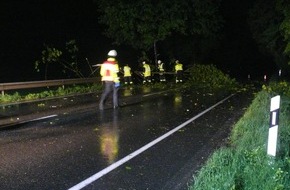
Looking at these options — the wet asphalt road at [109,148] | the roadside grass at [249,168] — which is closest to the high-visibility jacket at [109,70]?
the wet asphalt road at [109,148]

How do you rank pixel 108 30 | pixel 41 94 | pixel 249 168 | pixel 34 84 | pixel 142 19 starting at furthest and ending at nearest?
1. pixel 108 30
2. pixel 142 19
3. pixel 34 84
4. pixel 41 94
5. pixel 249 168

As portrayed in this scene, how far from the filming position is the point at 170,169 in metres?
7.56

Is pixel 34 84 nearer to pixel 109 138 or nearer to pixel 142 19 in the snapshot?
pixel 109 138

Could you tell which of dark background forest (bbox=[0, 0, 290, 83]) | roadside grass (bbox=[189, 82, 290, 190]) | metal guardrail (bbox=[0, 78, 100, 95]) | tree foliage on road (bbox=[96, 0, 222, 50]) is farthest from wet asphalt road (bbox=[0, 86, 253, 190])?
tree foliage on road (bbox=[96, 0, 222, 50])

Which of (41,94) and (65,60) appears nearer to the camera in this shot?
(41,94)

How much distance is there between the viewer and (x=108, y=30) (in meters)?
35.7

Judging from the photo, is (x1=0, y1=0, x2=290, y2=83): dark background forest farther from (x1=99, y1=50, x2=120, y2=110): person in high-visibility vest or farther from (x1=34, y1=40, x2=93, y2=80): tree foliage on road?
(x1=99, y1=50, x2=120, y2=110): person in high-visibility vest

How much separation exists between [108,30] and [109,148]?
27.3 metres

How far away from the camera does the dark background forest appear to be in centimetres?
2822

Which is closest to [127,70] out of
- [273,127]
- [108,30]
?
[108,30]

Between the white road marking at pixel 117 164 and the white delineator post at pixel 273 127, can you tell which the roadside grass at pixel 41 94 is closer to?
the white road marking at pixel 117 164

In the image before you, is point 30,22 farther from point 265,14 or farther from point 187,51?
Result: point 265,14

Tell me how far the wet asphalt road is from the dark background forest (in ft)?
44.1

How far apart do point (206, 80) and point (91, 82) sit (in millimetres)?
9757
